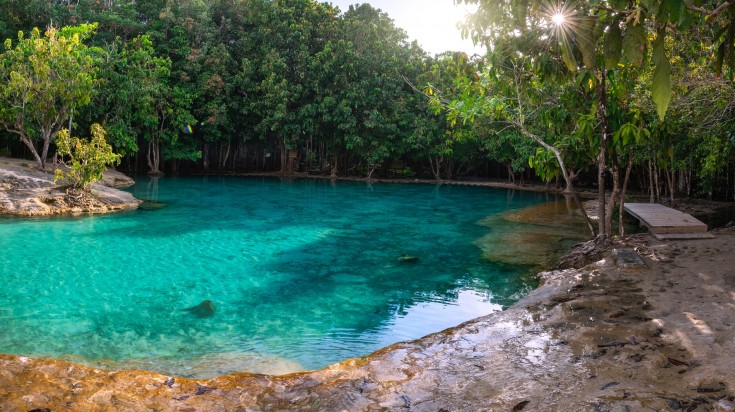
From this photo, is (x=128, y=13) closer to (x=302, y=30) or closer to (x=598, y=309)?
(x=302, y=30)

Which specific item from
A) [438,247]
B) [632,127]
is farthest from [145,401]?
[438,247]

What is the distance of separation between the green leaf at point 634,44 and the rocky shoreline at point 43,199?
15.4 m

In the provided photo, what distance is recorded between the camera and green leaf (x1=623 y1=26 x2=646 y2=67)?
5.75 feet

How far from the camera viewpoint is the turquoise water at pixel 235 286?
5.80 meters

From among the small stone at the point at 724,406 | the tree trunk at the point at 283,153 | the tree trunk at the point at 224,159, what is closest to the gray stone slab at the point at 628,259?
the small stone at the point at 724,406

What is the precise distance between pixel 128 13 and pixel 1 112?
11909mm

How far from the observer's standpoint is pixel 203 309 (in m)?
7.05

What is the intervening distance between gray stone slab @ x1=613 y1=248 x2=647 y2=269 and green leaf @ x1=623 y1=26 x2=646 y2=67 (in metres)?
5.92

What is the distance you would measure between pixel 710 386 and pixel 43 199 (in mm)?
16020

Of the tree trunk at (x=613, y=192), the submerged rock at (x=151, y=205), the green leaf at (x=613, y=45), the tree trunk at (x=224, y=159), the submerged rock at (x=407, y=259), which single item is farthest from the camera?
the tree trunk at (x=224, y=159)

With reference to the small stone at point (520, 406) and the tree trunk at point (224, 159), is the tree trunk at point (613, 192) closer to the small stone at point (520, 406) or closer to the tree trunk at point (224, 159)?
the small stone at point (520, 406)

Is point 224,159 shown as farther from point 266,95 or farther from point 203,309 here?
point 203,309

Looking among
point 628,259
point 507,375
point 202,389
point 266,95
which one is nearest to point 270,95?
point 266,95

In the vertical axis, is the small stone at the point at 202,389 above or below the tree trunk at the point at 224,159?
below
